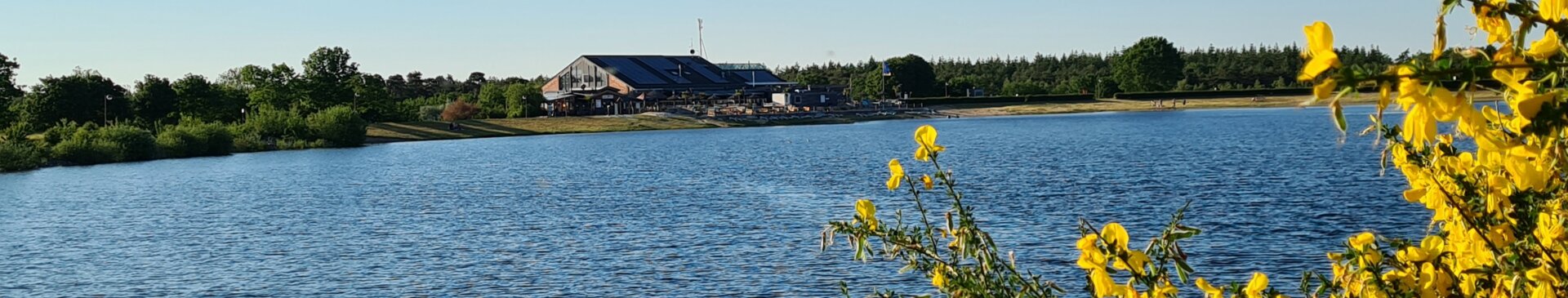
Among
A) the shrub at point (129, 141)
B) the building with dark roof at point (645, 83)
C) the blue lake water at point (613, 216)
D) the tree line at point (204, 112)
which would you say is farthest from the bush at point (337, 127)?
the building with dark roof at point (645, 83)

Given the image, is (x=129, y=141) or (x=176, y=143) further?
(x=176, y=143)

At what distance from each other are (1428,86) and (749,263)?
2091 cm

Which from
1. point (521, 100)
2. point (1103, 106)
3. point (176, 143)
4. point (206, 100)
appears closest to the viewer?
point (176, 143)

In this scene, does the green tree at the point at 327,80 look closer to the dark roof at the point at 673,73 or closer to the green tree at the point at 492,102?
the green tree at the point at 492,102

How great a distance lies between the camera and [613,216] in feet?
109

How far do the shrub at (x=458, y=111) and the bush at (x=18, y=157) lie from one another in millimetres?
40072

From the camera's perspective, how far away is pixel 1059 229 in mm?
26734

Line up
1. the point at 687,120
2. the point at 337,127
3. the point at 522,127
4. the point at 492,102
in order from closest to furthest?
the point at 337,127
the point at 522,127
the point at 492,102
the point at 687,120

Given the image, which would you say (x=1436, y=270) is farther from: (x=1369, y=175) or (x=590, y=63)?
(x=590, y=63)

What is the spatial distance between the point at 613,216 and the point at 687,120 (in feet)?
258

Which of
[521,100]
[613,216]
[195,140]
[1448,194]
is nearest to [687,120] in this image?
[521,100]

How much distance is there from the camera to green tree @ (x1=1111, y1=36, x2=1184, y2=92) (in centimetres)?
14488

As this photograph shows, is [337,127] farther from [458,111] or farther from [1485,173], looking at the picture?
[1485,173]

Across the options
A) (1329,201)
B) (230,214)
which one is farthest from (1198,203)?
(230,214)
